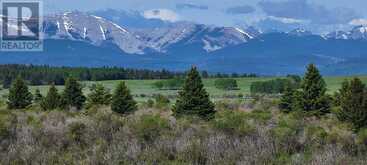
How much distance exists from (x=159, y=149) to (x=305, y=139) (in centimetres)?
418

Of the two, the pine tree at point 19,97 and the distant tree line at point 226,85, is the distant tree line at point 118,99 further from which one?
the distant tree line at point 226,85

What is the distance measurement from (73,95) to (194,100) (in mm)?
16753

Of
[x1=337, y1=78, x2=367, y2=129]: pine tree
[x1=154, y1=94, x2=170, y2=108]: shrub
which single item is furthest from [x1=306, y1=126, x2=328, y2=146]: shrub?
[x1=154, y1=94, x2=170, y2=108]: shrub

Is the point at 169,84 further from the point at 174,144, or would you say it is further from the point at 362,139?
the point at 174,144

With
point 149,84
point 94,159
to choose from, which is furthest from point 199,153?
point 149,84

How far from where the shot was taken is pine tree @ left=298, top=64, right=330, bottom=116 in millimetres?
40312

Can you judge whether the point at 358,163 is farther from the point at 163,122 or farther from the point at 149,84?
the point at 149,84

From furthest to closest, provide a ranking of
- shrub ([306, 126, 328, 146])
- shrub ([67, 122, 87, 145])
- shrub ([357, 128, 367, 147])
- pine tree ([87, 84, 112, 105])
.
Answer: pine tree ([87, 84, 112, 105]), shrub ([67, 122, 87, 145]), shrub ([306, 126, 328, 146]), shrub ([357, 128, 367, 147])

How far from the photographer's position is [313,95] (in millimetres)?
40938

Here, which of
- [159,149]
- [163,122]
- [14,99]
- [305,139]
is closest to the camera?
[159,149]

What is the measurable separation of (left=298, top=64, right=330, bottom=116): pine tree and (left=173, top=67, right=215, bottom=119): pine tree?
27.6 feet

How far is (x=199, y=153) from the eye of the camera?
13.5m

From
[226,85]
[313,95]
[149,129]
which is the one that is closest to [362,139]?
[149,129]

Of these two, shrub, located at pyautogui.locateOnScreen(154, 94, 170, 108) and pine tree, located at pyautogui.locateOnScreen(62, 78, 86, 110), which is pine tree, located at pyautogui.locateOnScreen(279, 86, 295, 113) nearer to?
shrub, located at pyautogui.locateOnScreen(154, 94, 170, 108)
